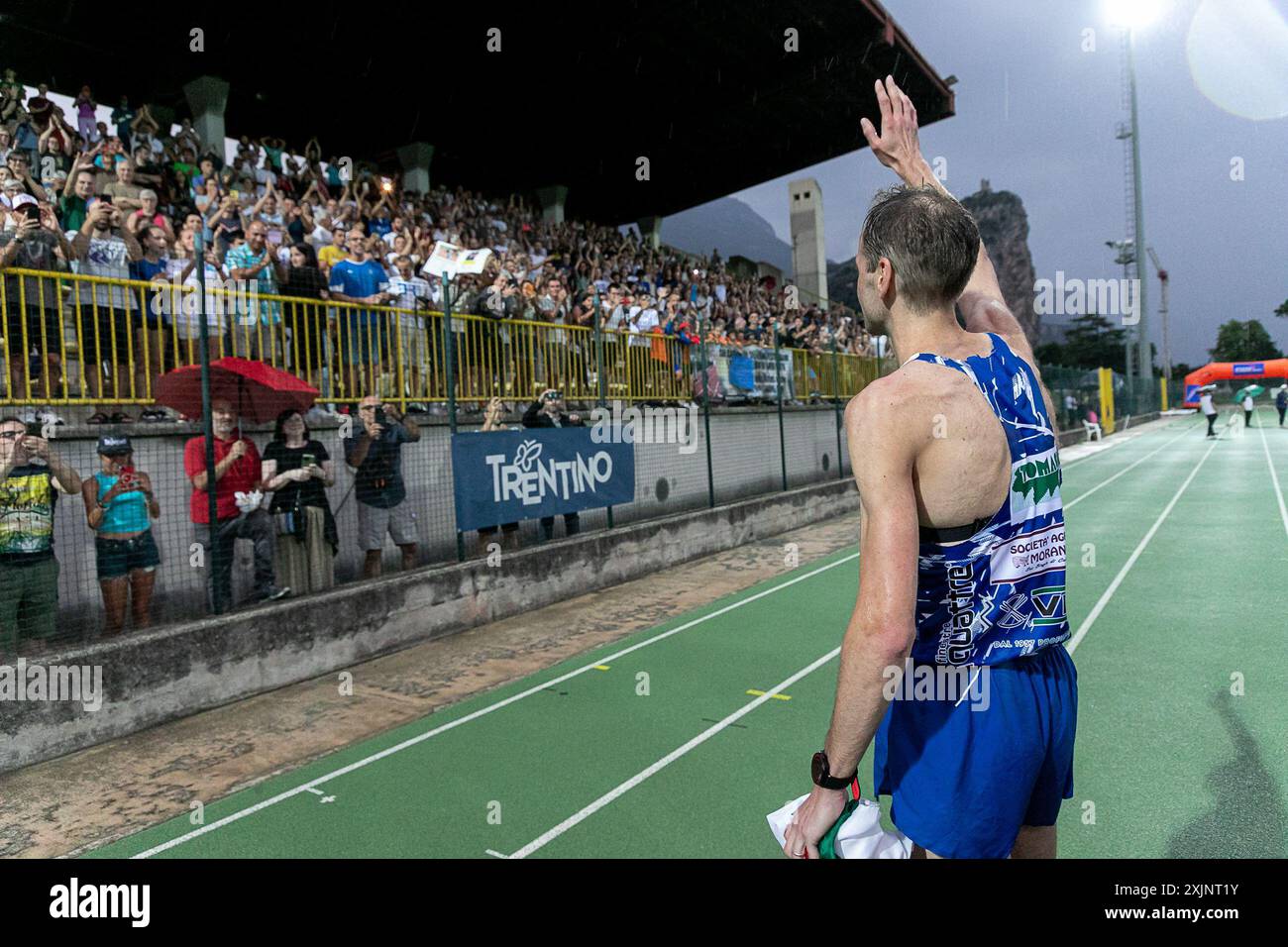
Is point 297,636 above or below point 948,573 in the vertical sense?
below

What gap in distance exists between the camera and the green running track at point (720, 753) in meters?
3.95

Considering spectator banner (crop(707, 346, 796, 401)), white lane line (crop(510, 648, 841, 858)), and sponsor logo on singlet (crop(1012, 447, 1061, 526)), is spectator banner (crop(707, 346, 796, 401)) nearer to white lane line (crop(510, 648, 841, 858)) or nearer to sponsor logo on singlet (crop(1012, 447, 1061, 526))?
white lane line (crop(510, 648, 841, 858))

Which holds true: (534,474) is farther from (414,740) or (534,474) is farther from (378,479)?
(414,740)

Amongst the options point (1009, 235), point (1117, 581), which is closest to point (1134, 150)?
point (1117, 581)

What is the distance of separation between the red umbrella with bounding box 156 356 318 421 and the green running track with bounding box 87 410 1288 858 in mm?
2985

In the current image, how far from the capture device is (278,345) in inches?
288

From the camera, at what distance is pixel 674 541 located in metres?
11.0

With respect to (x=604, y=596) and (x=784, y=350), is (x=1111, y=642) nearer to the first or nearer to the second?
(x=604, y=596)

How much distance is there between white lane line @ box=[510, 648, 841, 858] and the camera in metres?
3.96

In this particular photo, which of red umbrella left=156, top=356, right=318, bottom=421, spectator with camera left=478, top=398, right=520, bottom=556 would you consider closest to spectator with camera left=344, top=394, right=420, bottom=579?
red umbrella left=156, top=356, right=318, bottom=421

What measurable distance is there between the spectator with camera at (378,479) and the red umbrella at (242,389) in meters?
0.67

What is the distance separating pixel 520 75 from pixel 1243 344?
104 metres
